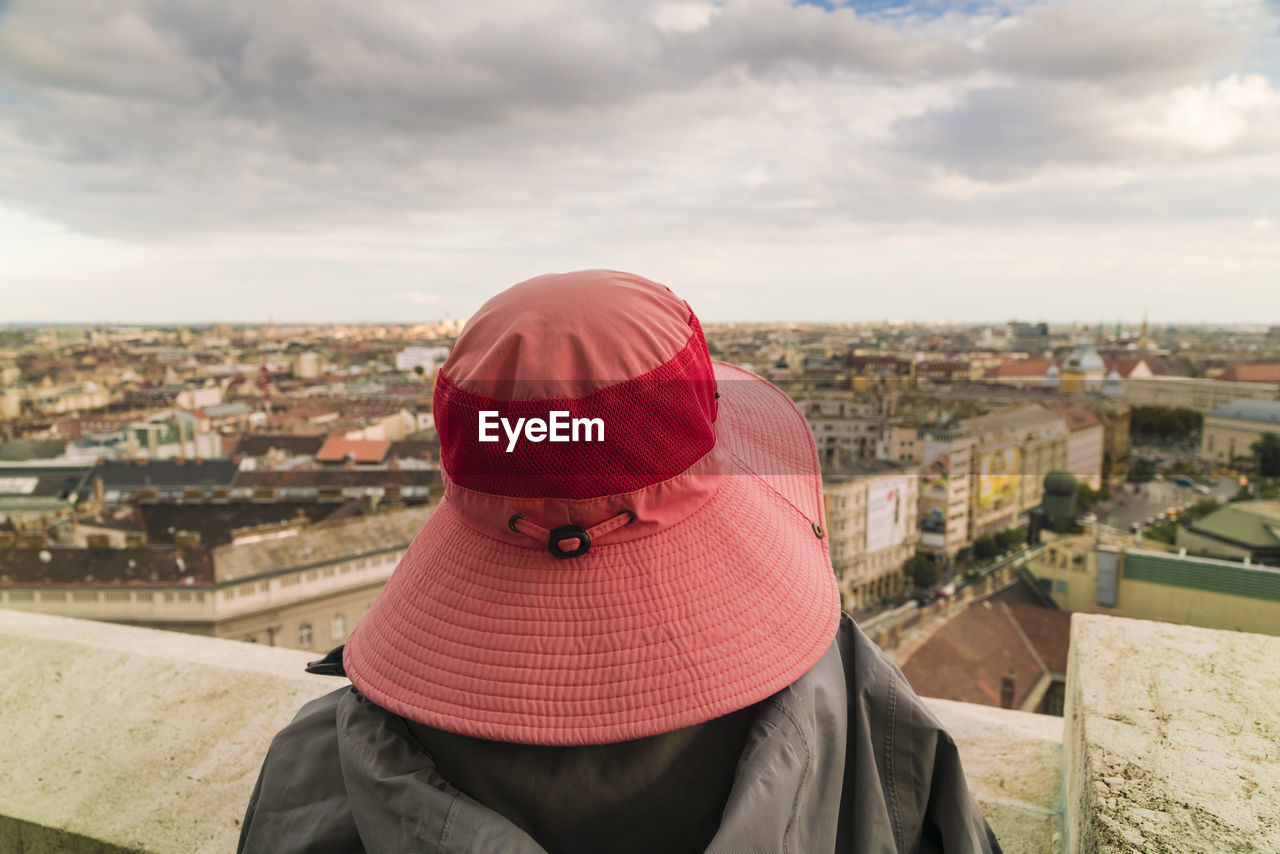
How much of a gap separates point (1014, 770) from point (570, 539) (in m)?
0.60

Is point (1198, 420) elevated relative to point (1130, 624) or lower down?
lower down

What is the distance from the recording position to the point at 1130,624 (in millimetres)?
800

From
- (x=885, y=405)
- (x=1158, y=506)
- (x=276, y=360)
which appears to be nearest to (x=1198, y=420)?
(x=1158, y=506)

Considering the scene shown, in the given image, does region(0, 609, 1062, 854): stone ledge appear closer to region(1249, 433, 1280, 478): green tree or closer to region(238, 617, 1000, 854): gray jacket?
region(238, 617, 1000, 854): gray jacket

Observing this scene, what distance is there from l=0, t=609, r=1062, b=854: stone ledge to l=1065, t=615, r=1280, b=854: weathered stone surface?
67 mm

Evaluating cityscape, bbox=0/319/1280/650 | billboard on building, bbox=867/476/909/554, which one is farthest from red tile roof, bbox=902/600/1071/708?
billboard on building, bbox=867/476/909/554

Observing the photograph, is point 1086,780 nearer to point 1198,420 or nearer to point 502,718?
point 502,718

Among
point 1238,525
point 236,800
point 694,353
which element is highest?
point 694,353

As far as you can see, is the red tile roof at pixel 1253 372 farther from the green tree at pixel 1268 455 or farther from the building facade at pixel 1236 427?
the green tree at pixel 1268 455

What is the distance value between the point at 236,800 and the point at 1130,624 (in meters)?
0.90

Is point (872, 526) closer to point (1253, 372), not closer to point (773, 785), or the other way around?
Result: point (1253, 372)

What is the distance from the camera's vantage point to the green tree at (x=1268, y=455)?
1524 cm

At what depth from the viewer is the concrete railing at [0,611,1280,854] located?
1.76 feet

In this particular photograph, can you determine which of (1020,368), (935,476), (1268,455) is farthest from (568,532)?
(1020,368)
